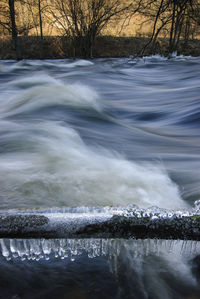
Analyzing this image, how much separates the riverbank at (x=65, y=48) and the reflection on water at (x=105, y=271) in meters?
13.8

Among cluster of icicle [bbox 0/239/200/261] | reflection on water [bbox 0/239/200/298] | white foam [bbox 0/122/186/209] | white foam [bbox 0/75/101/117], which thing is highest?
white foam [bbox 0/75/101/117]

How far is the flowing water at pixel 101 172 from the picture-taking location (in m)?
1.38

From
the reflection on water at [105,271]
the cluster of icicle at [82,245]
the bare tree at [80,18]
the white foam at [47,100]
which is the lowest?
the reflection on water at [105,271]

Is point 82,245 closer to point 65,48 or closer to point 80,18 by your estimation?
point 80,18

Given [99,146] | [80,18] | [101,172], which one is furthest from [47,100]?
[80,18]

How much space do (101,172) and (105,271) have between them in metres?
1.07

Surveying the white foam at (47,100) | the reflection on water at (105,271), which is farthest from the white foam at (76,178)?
the white foam at (47,100)

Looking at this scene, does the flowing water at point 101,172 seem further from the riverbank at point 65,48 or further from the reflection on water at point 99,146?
the riverbank at point 65,48

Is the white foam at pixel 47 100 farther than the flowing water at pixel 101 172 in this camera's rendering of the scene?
Yes

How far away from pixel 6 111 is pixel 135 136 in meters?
2.22

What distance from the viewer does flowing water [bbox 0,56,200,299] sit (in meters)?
1.38

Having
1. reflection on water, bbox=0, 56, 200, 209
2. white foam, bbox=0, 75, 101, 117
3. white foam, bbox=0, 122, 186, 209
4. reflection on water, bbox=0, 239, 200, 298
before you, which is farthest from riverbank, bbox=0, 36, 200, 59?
reflection on water, bbox=0, 239, 200, 298

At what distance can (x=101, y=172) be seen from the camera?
2438 mm

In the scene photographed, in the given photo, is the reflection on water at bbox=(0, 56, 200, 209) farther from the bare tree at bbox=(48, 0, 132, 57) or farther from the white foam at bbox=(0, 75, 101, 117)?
the bare tree at bbox=(48, 0, 132, 57)
